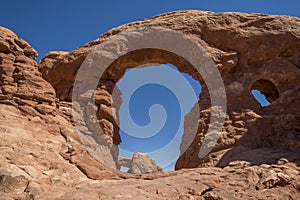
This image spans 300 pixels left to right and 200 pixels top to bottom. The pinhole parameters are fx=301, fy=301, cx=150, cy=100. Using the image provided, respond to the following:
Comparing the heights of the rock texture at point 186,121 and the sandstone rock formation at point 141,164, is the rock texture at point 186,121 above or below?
below

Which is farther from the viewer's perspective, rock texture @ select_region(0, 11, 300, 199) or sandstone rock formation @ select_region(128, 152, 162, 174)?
sandstone rock formation @ select_region(128, 152, 162, 174)

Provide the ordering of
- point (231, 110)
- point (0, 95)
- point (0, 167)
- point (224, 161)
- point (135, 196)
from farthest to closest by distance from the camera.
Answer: point (231, 110), point (0, 95), point (224, 161), point (0, 167), point (135, 196)

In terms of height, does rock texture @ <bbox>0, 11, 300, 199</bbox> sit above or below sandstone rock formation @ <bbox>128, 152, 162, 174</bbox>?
below

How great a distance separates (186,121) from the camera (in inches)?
512

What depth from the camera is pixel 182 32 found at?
13336 millimetres

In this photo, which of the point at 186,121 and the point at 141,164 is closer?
the point at 186,121

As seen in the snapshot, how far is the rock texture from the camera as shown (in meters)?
6.91

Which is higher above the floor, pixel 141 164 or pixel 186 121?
pixel 141 164

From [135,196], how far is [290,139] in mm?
5945

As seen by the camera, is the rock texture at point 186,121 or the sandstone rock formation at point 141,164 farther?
the sandstone rock formation at point 141,164

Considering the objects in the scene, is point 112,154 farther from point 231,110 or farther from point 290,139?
point 290,139

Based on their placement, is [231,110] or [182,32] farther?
[182,32]

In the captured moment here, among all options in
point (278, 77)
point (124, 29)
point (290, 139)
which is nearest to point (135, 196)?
point (290, 139)

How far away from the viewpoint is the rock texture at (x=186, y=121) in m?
6.91
